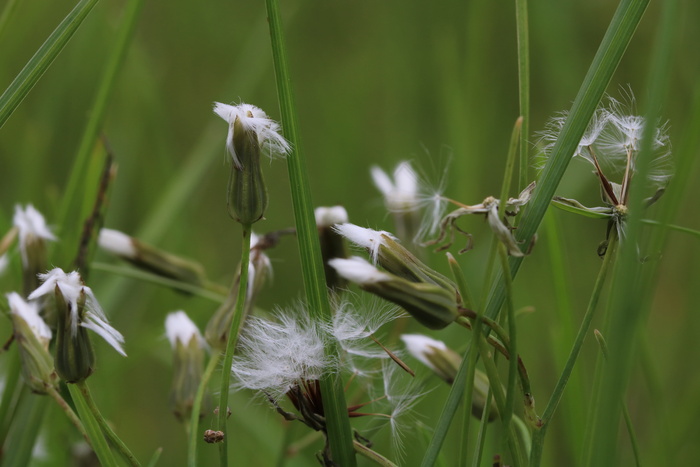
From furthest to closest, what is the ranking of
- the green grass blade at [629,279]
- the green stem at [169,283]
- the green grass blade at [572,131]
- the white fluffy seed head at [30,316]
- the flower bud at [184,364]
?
the green stem at [169,283]
the flower bud at [184,364]
the white fluffy seed head at [30,316]
the green grass blade at [572,131]
the green grass blade at [629,279]

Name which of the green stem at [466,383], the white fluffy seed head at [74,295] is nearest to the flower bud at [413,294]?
the green stem at [466,383]

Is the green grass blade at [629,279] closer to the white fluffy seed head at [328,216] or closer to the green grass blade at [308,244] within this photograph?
the green grass blade at [308,244]

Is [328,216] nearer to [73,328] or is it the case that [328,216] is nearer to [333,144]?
[73,328]

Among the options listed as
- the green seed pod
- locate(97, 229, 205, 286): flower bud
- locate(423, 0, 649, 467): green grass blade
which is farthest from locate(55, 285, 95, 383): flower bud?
locate(97, 229, 205, 286): flower bud

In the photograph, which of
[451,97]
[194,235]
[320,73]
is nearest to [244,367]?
[451,97]

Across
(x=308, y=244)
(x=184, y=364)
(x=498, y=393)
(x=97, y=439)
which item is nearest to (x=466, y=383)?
(x=498, y=393)

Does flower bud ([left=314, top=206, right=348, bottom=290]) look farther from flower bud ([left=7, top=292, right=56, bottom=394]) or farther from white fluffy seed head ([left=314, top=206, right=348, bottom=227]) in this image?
flower bud ([left=7, top=292, right=56, bottom=394])

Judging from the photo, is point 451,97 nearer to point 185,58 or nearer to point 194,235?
point 194,235
